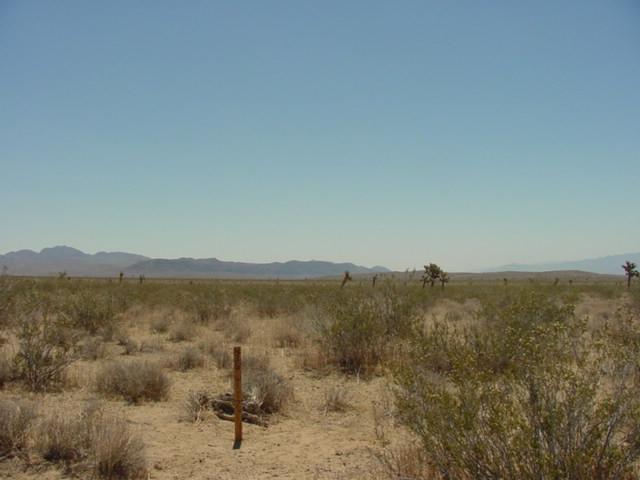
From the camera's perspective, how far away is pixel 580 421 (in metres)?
3.96

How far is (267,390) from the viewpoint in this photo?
315 inches

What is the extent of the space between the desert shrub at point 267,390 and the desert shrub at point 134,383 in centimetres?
147

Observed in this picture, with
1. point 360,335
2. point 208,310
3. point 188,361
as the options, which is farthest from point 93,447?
point 208,310

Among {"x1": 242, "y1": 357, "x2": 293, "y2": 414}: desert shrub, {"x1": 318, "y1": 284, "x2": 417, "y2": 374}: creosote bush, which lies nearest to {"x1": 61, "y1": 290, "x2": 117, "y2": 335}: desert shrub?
{"x1": 318, "y1": 284, "x2": 417, "y2": 374}: creosote bush

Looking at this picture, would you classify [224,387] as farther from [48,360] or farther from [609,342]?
[609,342]

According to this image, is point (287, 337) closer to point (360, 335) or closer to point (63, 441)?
point (360, 335)

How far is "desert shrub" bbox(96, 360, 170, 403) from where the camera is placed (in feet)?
27.2

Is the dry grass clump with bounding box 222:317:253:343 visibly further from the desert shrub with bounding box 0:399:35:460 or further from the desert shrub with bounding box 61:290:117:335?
the desert shrub with bounding box 0:399:35:460

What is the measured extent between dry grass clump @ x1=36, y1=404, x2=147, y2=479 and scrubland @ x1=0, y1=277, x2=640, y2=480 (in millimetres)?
16

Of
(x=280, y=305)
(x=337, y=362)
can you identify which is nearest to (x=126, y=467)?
(x=337, y=362)

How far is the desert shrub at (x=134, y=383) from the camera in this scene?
830cm

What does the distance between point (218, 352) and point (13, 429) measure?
5.75 metres

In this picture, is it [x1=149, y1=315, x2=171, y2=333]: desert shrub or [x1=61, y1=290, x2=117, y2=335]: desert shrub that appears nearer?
[x1=61, y1=290, x2=117, y2=335]: desert shrub

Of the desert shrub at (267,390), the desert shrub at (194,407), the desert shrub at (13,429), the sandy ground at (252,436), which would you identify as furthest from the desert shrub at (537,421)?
the desert shrub at (13,429)
